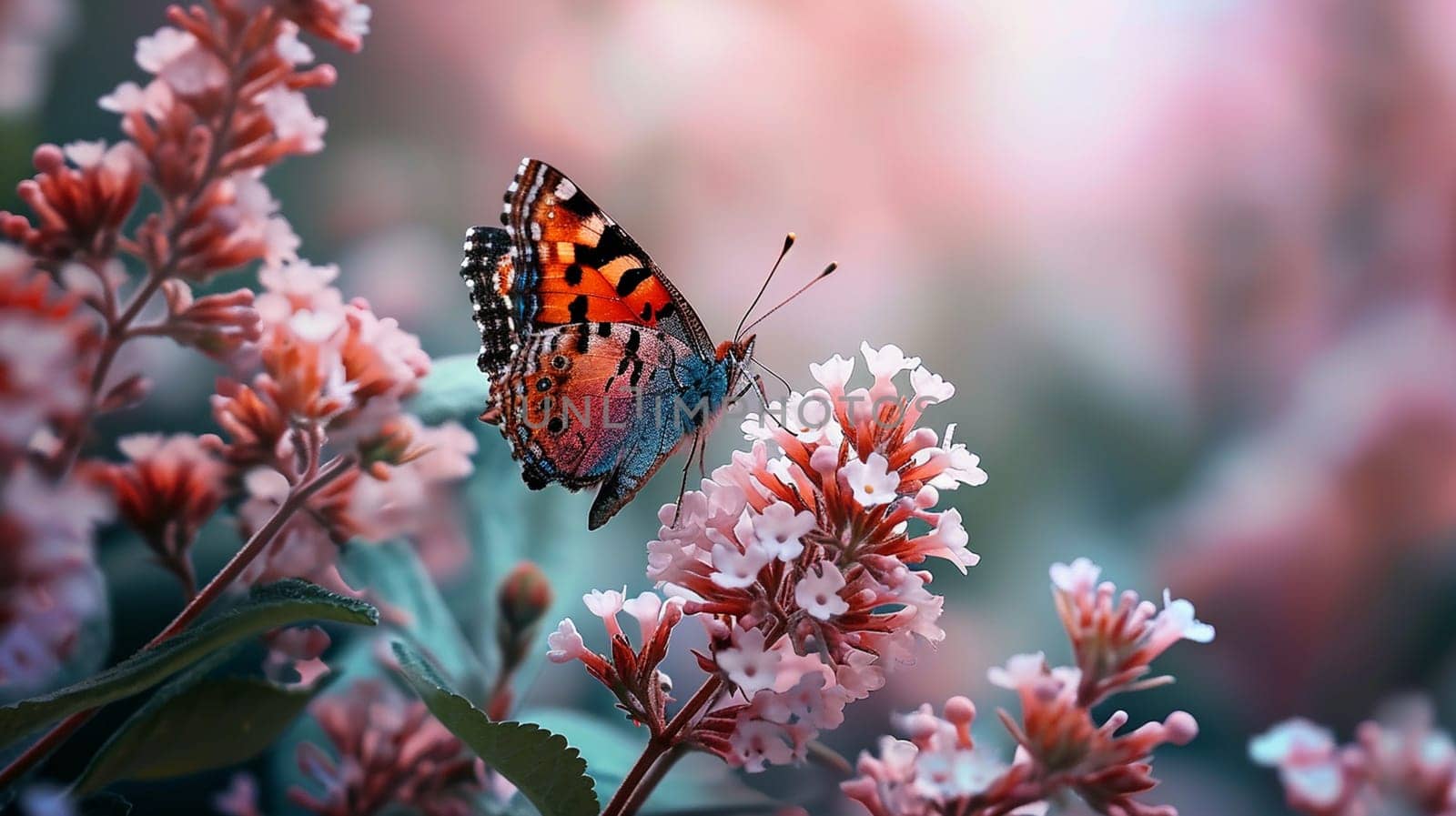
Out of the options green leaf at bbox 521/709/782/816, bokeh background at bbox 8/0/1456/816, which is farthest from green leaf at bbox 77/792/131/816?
bokeh background at bbox 8/0/1456/816

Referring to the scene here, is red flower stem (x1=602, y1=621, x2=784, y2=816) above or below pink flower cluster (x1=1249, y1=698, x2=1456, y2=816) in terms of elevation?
below

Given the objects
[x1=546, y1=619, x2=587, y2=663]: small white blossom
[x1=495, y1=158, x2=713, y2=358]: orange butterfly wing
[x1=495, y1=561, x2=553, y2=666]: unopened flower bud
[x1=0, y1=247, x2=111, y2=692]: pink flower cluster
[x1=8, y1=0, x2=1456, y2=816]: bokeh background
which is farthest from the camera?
[x1=8, y1=0, x2=1456, y2=816]: bokeh background

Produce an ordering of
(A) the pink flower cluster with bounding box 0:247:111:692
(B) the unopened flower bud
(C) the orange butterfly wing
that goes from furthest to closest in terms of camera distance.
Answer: (B) the unopened flower bud → (C) the orange butterfly wing → (A) the pink flower cluster with bounding box 0:247:111:692

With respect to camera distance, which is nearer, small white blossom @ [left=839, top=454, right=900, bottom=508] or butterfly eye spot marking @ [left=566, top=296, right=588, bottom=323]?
small white blossom @ [left=839, top=454, right=900, bottom=508]

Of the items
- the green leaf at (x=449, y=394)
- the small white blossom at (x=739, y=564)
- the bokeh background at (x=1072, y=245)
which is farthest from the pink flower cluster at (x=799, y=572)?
the bokeh background at (x=1072, y=245)

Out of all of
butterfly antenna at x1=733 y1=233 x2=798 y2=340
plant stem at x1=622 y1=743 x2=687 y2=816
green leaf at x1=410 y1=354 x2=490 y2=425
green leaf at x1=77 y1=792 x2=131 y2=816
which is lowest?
green leaf at x1=77 y1=792 x2=131 y2=816

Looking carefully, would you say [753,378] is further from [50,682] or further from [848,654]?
[50,682]

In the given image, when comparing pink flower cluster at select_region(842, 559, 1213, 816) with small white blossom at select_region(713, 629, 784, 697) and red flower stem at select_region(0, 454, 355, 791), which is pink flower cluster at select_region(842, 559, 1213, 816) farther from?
red flower stem at select_region(0, 454, 355, 791)
